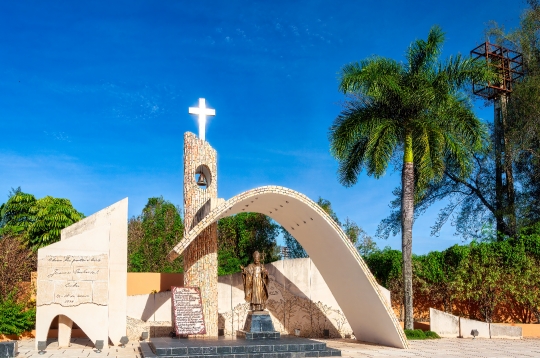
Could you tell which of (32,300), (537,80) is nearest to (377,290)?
(32,300)

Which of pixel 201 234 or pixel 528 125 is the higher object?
pixel 528 125

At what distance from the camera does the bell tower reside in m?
14.7

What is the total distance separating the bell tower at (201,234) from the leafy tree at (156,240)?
31.6 ft

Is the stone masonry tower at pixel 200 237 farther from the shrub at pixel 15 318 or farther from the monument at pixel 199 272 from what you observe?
the shrub at pixel 15 318

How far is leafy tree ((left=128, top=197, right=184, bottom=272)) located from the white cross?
34.0ft

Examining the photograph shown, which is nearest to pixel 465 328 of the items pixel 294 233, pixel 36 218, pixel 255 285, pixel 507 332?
pixel 507 332

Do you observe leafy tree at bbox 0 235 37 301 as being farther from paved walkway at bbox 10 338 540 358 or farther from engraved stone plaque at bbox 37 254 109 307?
engraved stone plaque at bbox 37 254 109 307

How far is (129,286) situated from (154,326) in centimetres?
284

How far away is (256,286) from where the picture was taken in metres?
14.4

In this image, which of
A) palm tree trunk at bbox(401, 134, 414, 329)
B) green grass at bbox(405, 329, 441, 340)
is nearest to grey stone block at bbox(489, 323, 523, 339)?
green grass at bbox(405, 329, 441, 340)

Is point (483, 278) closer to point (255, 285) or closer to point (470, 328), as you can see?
point (470, 328)

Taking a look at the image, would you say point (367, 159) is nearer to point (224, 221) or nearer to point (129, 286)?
point (129, 286)

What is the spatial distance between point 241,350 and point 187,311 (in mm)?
2596

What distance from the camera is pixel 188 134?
15023 mm
